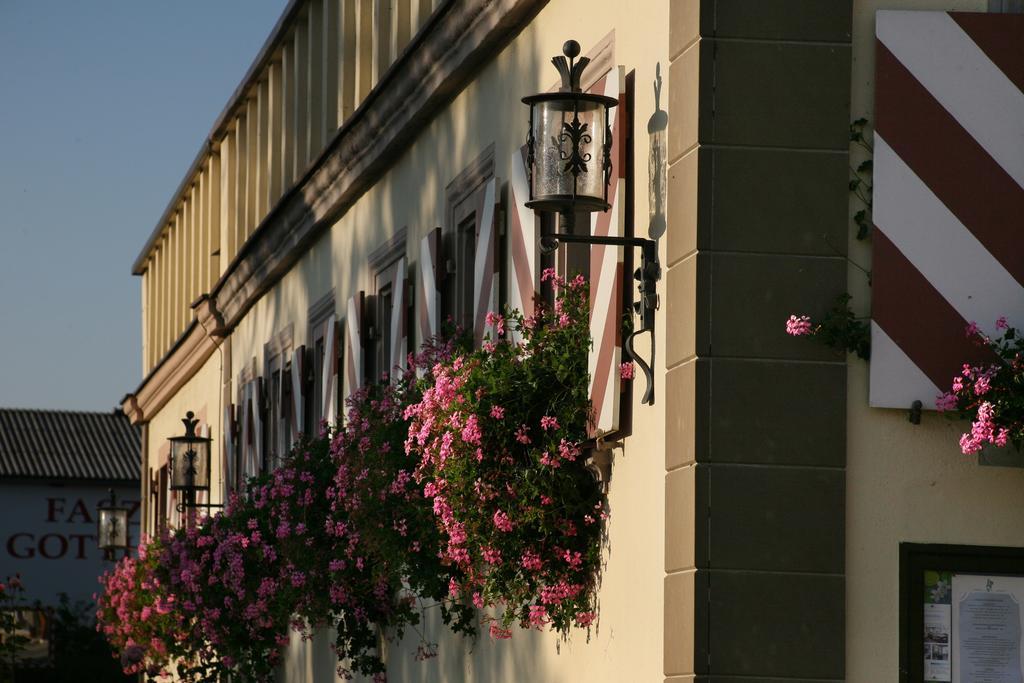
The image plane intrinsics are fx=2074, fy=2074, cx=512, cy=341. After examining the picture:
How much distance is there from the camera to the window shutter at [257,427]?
61.5 ft

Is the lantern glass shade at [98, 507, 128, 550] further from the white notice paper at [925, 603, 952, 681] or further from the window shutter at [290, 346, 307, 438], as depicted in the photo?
the white notice paper at [925, 603, 952, 681]

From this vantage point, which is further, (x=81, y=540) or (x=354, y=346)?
(x=81, y=540)

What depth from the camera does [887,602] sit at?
703cm

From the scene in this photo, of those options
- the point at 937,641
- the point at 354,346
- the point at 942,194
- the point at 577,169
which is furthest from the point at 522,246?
the point at 354,346

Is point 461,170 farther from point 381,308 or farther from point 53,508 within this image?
point 53,508

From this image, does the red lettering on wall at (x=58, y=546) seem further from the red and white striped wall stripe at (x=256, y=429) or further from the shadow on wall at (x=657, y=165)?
the shadow on wall at (x=657, y=165)

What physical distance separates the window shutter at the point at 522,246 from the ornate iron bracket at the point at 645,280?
1494 millimetres

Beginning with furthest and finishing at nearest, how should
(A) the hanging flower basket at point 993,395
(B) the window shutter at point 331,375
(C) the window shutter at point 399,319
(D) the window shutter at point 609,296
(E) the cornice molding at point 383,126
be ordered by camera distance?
1. (B) the window shutter at point 331,375
2. (C) the window shutter at point 399,319
3. (E) the cornice molding at point 383,126
4. (D) the window shutter at point 609,296
5. (A) the hanging flower basket at point 993,395

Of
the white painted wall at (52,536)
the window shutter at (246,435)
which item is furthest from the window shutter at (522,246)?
the white painted wall at (52,536)

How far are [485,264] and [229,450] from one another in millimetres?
11150

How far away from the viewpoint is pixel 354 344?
14.1 m

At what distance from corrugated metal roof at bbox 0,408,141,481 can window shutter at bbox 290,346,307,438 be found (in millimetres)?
42937

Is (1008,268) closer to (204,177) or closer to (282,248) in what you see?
(282,248)

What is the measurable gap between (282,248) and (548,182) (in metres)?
10.3
